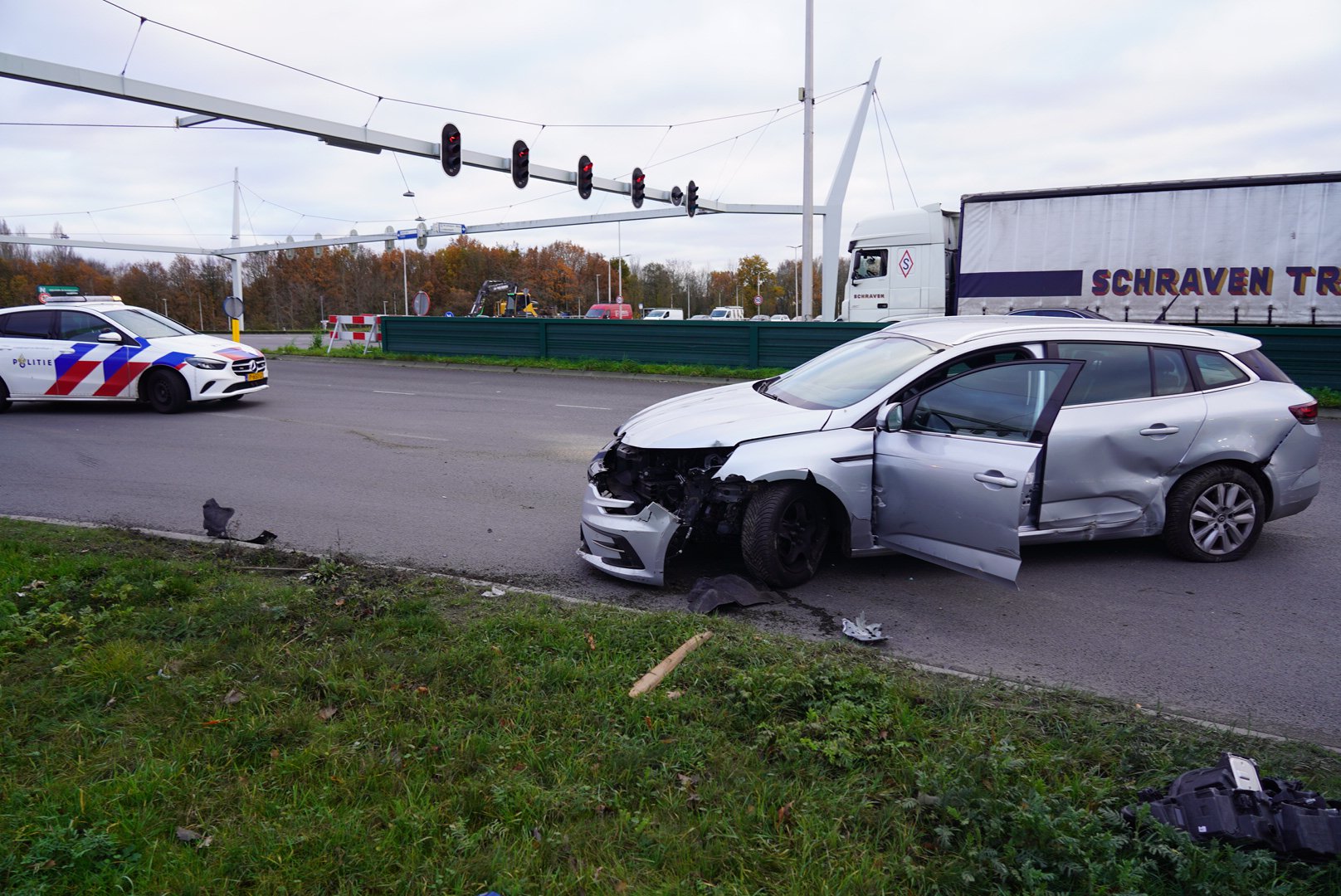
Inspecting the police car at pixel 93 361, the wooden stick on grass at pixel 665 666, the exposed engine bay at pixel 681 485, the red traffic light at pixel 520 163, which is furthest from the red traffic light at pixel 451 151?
the wooden stick on grass at pixel 665 666

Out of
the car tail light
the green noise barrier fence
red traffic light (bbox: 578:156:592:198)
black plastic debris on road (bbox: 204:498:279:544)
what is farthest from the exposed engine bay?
red traffic light (bbox: 578:156:592:198)

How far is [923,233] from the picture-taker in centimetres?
2131

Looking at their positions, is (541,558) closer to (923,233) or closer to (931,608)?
(931,608)

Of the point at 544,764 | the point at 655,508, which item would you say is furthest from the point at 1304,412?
the point at 544,764

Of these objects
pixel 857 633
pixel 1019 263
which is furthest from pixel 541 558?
pixel 1019 263

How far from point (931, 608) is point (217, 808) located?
12.6 feet

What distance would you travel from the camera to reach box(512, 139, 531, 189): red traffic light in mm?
24875

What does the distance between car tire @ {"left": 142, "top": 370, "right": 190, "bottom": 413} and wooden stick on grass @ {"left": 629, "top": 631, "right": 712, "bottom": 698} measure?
11.6 m

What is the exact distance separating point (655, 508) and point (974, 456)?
6.23ft

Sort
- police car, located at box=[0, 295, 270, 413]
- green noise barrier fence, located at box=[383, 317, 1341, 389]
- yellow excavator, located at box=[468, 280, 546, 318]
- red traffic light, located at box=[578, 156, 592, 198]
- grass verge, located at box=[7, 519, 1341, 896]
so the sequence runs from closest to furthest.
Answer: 1. grass verge, located at box=[7, 519, 1341, 896]
2. police car, located at box=[0, 295, 270, 413]
3. green noise barrier fence, located at box=[383, 317, 1341, 389]
4. red traffic light, located at box=[578, 156, 592, 198]
5. yellow excavator, located at box=[468, 280, 546, 318]

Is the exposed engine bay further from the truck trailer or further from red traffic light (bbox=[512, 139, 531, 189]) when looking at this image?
red traffic light (bbox=[512, 139, 531, 189])

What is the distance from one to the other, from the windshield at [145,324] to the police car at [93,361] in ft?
0.08

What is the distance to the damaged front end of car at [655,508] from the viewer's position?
5289 millimetres

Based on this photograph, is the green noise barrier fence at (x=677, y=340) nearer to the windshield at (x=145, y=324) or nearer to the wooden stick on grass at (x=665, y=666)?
the windshield at (x=145, y=324)
